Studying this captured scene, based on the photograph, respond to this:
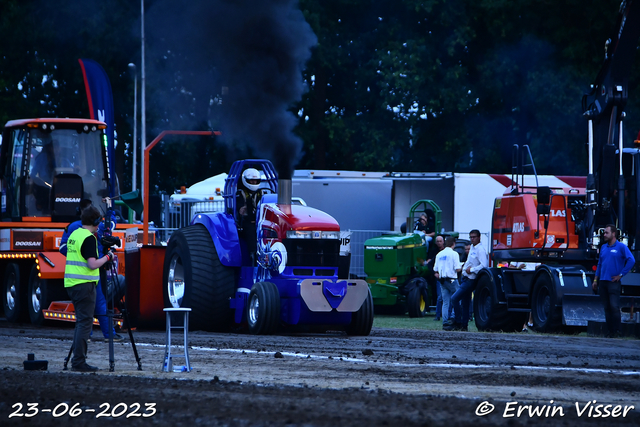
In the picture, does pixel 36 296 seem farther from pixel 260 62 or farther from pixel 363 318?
pixel 363 318

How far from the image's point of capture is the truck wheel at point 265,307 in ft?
44.6

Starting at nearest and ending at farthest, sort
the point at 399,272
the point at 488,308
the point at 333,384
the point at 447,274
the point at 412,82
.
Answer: the point at 333,384 → the point at 488,308 → the point at 447,274 → the point at 399,272 → the point at 412,82

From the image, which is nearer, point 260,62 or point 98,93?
point 260,62

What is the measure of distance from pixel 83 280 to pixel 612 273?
8.23 metres

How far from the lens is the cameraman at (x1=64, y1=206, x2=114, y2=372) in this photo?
948cm

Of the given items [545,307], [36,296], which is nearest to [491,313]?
[545,307]

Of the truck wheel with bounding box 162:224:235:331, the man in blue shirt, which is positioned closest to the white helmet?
the truck wheel with bounding box 162:224:235:331

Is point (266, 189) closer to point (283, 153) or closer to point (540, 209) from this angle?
point (283, 153)

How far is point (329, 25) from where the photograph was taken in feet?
111

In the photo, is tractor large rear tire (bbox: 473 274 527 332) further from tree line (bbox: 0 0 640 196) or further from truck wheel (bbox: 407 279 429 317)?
tree line (bbox: 0 0 640 196)

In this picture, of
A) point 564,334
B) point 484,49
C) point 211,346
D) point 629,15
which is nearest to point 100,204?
point 211,346

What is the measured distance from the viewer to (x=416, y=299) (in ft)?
70.0

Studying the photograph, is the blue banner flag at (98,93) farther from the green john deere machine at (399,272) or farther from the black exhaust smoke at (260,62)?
the green john deere machine at (399,272)

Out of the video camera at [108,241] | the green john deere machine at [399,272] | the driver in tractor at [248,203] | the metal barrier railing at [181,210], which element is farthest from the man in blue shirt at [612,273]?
the metal barrier railing at [181,210]
